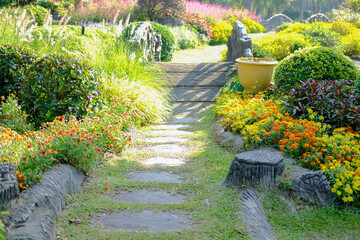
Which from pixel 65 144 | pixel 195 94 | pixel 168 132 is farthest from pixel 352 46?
pixel 65 144

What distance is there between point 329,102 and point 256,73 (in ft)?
7.82

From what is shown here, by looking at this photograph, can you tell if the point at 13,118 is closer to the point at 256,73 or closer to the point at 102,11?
the point at 256,73

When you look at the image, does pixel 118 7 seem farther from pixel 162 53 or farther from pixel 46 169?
pixel 46 169

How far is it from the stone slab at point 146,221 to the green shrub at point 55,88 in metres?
2.60

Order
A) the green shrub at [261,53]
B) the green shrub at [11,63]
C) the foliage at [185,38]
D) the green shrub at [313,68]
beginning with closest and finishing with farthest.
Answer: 1. the green shrub at [11,63]
2. the green shrub at [313,68]
3. the green shrub at [261,53]
4. the foliage at [185,38]

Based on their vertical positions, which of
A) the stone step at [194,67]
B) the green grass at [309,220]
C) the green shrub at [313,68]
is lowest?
the green grass at [309,220]

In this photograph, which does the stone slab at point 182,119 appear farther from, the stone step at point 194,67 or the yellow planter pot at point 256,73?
the stone step at point 194,67

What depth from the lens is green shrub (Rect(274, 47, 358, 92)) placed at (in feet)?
24.8

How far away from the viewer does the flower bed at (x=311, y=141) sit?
14.0 feet

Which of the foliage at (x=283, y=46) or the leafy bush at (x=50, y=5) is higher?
the leafy bush at (x=50, y=5)

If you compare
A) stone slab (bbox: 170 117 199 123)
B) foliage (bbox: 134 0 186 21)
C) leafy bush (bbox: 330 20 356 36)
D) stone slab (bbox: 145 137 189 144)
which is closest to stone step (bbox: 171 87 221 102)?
stone slab (bbox: 170 117 199 123)

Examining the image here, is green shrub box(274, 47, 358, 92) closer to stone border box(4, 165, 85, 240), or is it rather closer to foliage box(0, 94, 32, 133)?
foliage box(0, 94, 32, 133)

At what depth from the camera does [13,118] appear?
5.52 metres

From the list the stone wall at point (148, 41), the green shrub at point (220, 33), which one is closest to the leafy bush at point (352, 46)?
the green shrub at point (220, 33)
